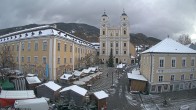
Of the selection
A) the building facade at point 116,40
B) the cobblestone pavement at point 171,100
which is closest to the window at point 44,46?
the cobblestone pavement at point 171,100

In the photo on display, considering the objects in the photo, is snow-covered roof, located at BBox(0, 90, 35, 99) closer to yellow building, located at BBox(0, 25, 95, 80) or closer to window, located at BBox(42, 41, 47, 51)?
yellow building, located at BBox(0, 25, 95, 80)

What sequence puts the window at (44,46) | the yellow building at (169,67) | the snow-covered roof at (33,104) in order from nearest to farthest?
the snow-covered roof at (33,104) → the yellow building at (169,67) → the window at (44,46)

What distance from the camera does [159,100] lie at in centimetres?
3005

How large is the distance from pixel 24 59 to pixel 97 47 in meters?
46.1

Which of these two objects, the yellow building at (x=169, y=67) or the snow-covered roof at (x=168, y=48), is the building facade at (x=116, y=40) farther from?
the yellow building at (x=169, y=67)

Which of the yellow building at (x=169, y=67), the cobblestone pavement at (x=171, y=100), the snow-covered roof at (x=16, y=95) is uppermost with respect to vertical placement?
the yellow building at (x=169, y=67)

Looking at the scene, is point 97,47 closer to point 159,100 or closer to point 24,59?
point 24,59

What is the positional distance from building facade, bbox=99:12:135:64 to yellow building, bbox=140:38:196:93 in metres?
42.2

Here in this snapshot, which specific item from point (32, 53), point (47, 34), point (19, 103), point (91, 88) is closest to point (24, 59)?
point (32, 53)

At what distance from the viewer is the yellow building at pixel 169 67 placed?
3472 centimetres

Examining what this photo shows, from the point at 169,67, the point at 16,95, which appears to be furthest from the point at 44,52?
the point at 169,67

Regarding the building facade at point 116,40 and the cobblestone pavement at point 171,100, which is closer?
the cobblestone pavement at point 171,100

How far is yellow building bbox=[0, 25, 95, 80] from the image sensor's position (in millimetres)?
40000

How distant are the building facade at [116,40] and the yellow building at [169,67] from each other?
138 ft
